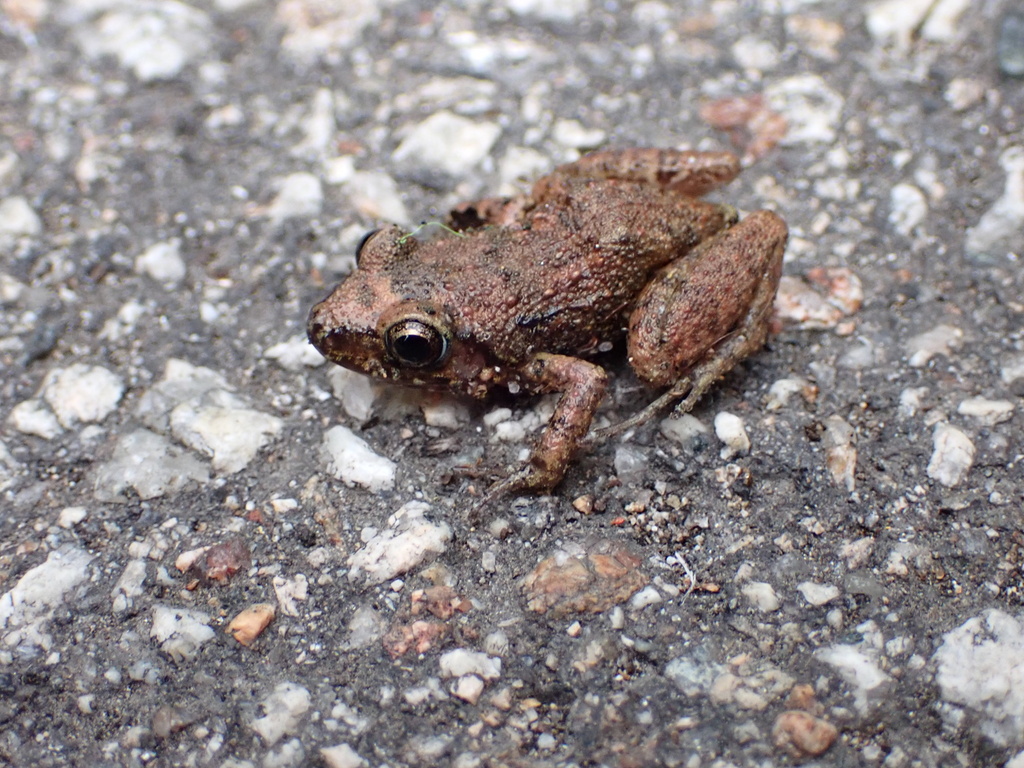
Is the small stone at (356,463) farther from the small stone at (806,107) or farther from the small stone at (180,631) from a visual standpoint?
the small stone at (806,107)

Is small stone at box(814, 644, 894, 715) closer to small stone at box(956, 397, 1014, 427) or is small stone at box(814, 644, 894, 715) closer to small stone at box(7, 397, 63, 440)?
small stone at box(956, 397, 1014, 427)

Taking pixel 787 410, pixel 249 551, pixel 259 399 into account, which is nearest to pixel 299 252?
pixel 259 399

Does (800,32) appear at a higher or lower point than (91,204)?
higher

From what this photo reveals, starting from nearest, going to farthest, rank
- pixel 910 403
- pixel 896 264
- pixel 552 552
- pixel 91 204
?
pixel 552 552
pixel 910 403
pixel 896 264
pixel 91 204

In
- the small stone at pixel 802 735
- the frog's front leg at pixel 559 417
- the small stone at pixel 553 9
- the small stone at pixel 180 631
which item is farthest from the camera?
the small stone at pixel 553 9

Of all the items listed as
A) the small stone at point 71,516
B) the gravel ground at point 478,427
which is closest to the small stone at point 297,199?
the gravel ground at point 478,427

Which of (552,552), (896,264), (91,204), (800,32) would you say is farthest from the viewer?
(800,32)

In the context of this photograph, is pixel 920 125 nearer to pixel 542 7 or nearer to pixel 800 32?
pixel 800 32
